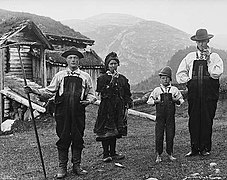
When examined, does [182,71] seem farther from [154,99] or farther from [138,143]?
[138,143]

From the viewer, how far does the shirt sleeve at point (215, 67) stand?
6.28 m

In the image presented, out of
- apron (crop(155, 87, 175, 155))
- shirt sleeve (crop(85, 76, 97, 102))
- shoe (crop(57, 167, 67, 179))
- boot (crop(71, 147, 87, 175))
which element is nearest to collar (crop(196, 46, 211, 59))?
apron (crop(155, 87, 175, 155))

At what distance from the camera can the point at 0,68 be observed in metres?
14.0

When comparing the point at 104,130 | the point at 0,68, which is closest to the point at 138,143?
the point at 104,130

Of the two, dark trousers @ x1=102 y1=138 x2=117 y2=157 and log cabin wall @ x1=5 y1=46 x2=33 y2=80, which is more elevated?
log cabin wall @ x1=5 y1=46 x2=33 y2=80

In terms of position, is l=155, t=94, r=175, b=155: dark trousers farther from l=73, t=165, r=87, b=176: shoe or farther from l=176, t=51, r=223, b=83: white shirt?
l=73, t=165, r=87, b=176: shoe

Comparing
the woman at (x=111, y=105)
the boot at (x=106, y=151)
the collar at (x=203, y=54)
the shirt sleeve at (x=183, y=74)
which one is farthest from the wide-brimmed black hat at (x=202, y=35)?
the boot at (x=106, y=151)

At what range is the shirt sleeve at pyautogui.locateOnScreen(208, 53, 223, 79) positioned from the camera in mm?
6281

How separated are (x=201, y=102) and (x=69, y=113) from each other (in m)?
2.22

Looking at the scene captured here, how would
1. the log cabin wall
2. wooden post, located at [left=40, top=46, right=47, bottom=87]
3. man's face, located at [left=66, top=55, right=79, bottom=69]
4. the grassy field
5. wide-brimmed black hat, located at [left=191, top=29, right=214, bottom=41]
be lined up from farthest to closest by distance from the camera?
the log cabin wall < wooden post, located at [left=40, top=46, right=47, bottom=87] < wide-brimmed black hat, located at [left=191, top=29, right=214, bottom=41] < man's face, located at [left=66, top=55, right=79, bottom=69] < the grassy field

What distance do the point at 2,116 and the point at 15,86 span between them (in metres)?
1.21

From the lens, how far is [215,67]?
20.8ft

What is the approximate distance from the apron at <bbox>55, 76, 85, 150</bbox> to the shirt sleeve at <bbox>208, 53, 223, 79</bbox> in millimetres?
2184

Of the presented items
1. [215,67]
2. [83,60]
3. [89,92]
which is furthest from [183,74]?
[83,60]
